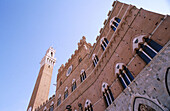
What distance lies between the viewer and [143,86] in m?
4.80

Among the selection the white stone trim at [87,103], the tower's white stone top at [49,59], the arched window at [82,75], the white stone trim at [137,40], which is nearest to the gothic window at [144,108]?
the white stone trim at [137,40]

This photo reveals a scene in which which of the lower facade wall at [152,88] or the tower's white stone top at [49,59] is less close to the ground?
the tower's white stone top at [49,59]

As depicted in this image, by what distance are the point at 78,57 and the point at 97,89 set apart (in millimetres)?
6197

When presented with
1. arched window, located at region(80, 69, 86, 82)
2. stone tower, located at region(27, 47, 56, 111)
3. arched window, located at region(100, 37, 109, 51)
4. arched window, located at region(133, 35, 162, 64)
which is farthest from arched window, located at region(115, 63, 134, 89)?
stone tower, located at region(27, 47, 56, 111)

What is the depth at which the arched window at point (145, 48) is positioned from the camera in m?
4.81

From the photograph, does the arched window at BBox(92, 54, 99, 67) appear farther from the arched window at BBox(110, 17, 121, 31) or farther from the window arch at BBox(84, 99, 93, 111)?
the window arch at BBox(84, 99, 93, 111)

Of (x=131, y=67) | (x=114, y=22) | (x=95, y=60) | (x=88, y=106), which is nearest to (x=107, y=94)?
(x=88, y=106)

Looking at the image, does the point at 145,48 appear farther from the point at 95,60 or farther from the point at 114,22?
the point at 95,60

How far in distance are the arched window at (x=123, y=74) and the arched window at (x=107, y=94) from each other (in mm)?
1190

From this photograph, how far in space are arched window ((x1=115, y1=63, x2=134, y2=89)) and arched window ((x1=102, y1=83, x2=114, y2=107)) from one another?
1.19 m

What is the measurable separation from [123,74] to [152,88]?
1.94 meters

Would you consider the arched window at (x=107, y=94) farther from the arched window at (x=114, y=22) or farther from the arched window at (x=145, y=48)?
the arched window at (x=114, y=22)

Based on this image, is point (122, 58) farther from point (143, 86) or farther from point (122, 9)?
point (122, 9)

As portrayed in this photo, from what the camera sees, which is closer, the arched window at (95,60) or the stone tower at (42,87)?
the arched window at (95,60)
